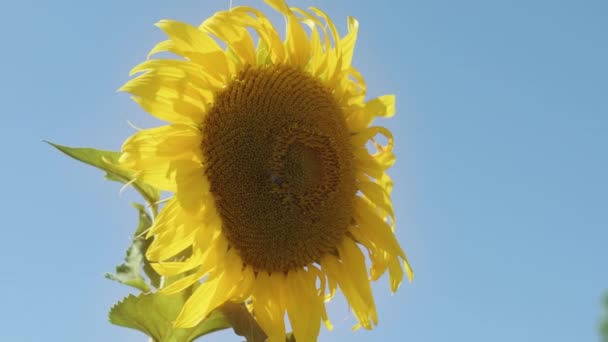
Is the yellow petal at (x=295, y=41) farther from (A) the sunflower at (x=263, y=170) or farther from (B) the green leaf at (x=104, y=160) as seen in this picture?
(B) the green leaf at (x=104, y=160)

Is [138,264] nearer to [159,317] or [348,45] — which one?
[159,317]

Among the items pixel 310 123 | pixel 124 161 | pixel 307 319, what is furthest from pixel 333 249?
pixel 124 161

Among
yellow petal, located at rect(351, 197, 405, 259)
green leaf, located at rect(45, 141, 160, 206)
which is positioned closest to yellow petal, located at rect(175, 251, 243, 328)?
green leaf, located at rect(45, 141, 160, 206)

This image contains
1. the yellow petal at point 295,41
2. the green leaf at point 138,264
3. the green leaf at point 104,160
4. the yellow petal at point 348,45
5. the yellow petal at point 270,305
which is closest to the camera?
the green leaf at point 104,160

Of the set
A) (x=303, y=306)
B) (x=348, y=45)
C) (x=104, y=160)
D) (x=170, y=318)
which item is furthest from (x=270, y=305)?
(x=348, y=45)

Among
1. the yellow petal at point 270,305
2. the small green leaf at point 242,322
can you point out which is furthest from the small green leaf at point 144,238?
the yellow petal at point 270,305

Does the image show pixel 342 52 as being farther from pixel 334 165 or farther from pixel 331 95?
pixel 334 165

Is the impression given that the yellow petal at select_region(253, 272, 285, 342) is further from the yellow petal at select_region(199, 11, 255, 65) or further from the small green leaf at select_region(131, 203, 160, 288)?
the yellow petal at select_region(199, 11, 255, 65)
